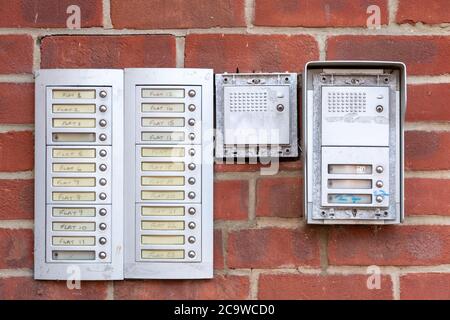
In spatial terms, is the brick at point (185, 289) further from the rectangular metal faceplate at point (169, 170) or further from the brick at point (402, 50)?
the brick at point (402, 50)

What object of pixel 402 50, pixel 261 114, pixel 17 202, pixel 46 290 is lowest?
pixel 46 290

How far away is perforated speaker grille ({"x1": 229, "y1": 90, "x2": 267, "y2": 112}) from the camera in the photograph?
1.02 m

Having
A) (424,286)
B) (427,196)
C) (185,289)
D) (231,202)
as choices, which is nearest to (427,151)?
(427,196)

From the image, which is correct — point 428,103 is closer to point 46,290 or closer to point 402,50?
point 402,50

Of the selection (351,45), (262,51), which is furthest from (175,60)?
(351,45)

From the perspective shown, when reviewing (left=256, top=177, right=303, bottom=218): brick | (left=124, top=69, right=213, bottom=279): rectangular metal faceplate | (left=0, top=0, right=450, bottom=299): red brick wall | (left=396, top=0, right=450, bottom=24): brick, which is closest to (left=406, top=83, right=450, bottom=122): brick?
(left=0, top=0, right=450, bottom=299): red brick wall

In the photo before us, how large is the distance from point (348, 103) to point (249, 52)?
0.57 ft

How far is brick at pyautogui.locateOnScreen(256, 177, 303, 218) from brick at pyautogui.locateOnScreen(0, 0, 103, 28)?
1.20ft

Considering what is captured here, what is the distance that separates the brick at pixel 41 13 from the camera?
104 centimetres

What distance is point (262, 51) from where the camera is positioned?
40.9 inches

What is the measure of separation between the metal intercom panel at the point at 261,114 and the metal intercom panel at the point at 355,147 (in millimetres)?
31

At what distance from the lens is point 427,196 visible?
1029 mm

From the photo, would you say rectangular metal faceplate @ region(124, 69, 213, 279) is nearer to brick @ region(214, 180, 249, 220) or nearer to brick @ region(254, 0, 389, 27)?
brick @ region(214, 180, 249, 220)

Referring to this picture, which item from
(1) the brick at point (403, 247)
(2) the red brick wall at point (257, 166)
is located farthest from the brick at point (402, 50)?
(1) the brick at point (403, 247)
